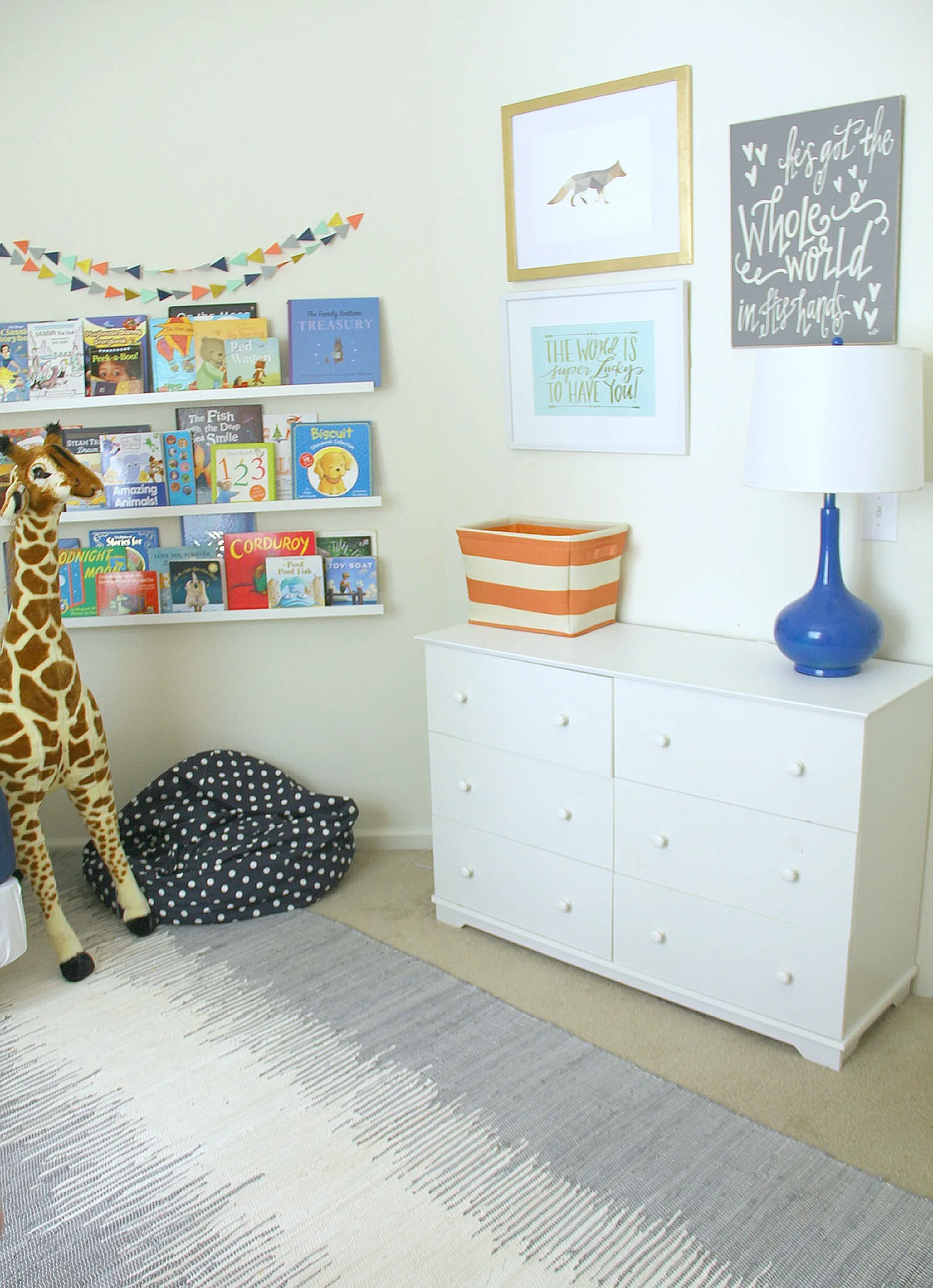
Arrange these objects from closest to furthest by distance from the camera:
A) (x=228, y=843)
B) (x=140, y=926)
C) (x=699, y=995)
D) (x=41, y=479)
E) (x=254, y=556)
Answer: (x=699, y=995) → (x=41, y=479) → (x=140, y=926) → (x=228, y=843) → (x=254, y=556)

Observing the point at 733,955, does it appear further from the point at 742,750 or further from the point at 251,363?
the point at 251,363

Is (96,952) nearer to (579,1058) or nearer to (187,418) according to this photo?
(579,1058)

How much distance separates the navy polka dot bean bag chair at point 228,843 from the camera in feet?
9.26

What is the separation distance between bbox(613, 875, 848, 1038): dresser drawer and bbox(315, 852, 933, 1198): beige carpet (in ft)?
0.27

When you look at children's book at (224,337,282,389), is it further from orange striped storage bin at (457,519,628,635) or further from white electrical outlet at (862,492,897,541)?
white electrical outlet at (862,492,897,541)

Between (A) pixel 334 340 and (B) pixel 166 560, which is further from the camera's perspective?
(B) pixel 166 560

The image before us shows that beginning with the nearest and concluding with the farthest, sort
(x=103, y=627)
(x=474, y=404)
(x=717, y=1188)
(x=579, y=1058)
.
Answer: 1. (x=717, y=1188)
2. (x=579, y=1058)
3. (x=474, y=404)
4. (x=103, y=627)

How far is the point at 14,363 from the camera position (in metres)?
3.02

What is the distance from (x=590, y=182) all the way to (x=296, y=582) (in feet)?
4.15

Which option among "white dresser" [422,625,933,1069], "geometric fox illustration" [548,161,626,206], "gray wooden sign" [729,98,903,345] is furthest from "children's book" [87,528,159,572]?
"gray wooden sign" [729,98,903,345]

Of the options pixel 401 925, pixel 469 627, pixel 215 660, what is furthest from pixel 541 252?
pixel 401 925

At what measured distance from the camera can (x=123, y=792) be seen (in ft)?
10.8

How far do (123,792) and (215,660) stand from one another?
493 mm

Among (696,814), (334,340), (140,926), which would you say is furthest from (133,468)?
(696,814)
